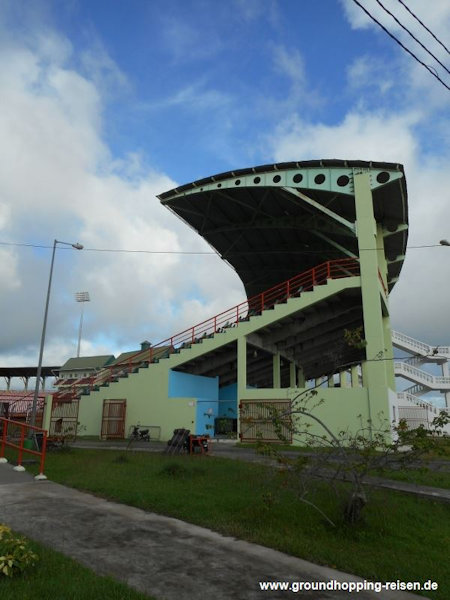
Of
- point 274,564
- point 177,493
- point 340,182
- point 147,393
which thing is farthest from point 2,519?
point 340,182

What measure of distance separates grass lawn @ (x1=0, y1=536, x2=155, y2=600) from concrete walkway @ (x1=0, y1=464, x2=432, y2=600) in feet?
0.77

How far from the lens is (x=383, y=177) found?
22578 millimetres

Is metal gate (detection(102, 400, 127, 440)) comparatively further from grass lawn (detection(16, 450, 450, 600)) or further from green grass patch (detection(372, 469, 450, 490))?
green grass patch (detection(372, 469, 450, 490))

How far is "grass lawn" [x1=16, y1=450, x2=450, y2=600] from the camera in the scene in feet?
17.7

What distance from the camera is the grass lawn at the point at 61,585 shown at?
3.98 m

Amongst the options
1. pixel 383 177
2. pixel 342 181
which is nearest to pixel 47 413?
pixel 342 181

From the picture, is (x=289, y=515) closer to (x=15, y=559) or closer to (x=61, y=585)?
(x=61, y=585)

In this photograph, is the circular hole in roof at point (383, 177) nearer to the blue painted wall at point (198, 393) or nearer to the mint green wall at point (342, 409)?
the mint green wall at point (342, 409)

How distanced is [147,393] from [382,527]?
19.5 metres

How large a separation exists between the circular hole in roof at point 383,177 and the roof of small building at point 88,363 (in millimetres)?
49160

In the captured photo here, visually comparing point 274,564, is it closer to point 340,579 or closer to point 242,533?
point 340,579

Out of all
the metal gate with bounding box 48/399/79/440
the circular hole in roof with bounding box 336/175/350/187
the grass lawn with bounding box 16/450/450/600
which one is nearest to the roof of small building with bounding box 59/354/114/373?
the metal gate with bounding box 48/399/79/440

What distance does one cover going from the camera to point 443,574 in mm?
5047

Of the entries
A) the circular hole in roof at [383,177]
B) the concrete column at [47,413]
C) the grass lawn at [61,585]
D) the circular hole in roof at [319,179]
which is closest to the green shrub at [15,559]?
the grass lawn at [61,585]
